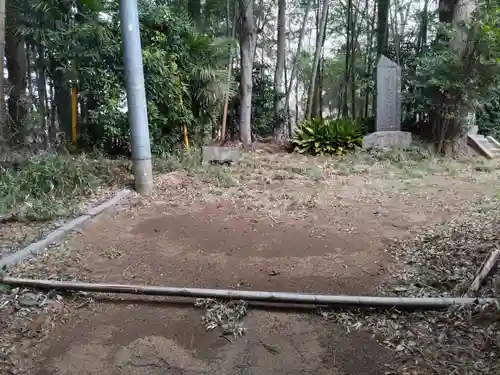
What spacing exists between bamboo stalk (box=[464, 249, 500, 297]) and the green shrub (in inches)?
194

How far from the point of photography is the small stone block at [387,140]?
24.2ft

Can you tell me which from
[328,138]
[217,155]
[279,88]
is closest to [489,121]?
[328,138]

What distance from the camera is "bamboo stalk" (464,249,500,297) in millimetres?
2203

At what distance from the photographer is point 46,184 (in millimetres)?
4277

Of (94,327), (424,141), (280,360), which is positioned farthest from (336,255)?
(424,141)

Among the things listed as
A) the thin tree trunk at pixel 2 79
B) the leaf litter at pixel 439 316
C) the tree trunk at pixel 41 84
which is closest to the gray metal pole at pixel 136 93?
the thin tree trunk at pixel 2 79

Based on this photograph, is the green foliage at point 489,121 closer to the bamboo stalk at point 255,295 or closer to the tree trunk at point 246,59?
the tree trunk at point 246,59

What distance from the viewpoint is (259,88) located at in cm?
926

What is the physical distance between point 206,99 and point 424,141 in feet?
13.3

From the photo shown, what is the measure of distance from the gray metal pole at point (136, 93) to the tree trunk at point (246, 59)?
340 centimetres

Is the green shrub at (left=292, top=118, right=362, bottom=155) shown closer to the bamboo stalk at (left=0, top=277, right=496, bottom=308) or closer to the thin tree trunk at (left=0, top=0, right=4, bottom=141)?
the thin tree trunk at (left=0, top=0, right=4, bottom=141)

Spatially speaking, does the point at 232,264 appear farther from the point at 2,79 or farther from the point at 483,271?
the point at 2,79

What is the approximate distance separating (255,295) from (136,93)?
126 inches

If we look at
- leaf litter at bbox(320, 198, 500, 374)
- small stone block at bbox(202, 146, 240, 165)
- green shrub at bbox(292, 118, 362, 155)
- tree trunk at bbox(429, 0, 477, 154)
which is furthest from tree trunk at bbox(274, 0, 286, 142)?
leaf litter at bbox(320, 198, 500, 374)
